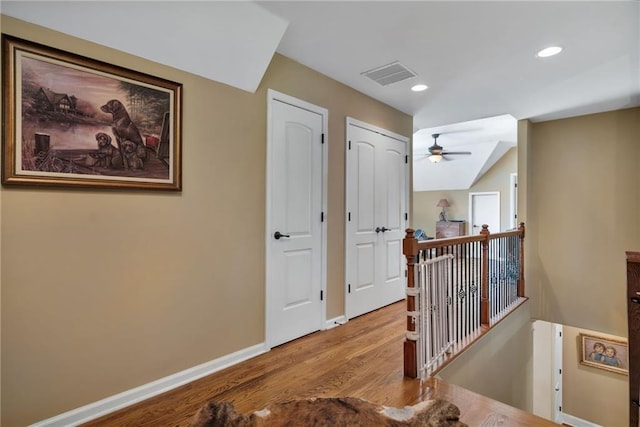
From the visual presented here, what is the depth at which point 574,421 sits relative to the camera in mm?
5520

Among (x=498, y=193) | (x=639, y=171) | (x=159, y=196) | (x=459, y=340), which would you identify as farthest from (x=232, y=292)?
(x=498, y=193)

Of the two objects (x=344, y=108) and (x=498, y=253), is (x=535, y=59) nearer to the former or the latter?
(x=344, y=108)

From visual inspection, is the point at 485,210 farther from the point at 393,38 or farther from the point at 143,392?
the point at 143,392

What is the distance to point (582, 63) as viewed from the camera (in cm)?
293

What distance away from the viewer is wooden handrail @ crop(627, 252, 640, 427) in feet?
7.12

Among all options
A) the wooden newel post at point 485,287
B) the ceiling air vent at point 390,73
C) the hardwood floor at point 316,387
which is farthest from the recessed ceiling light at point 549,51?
the hardwood floor at point 316,387

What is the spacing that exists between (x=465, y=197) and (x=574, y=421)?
212 inches

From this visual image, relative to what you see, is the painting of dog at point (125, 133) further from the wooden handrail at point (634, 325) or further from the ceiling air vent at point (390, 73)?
the wooden handrail at point (634, 325)

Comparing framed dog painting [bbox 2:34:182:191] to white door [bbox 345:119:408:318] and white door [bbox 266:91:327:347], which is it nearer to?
Result: white door [bbox 266:91:327:347]

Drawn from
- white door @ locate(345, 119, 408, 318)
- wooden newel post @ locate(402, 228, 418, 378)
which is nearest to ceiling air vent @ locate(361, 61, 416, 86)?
white door @ locate(345, 119, 408, 318)

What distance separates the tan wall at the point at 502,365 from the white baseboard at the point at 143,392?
1555 mm

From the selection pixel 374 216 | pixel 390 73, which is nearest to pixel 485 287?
pixel 374 216

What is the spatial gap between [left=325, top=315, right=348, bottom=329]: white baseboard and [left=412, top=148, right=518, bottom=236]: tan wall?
17.4 feet

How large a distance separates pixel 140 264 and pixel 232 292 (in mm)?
685
